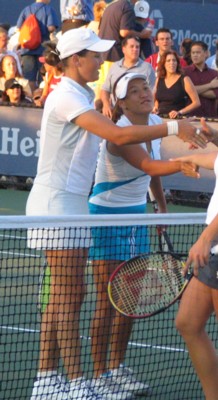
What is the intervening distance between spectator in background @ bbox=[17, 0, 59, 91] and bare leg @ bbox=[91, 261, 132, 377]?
40.8 feet

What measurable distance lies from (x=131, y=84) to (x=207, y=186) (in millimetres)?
7858

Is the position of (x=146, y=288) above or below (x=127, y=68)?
below

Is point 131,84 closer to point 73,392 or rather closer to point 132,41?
point 73,392

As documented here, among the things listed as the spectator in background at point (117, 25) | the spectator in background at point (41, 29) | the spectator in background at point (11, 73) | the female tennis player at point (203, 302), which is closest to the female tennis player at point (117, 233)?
the female tennis player at point (203, 302)

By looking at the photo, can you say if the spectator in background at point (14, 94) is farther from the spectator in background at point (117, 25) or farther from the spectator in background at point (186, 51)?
the spectator in background at point (186, 51)

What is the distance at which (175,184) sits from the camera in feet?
48.0

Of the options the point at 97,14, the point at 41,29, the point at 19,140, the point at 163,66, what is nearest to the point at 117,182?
the point at 163,66

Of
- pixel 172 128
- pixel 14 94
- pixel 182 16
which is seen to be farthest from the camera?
pixel 182 16

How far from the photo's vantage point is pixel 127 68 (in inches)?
582

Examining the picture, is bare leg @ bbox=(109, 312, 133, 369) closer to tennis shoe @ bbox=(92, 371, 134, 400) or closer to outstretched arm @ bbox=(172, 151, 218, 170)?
tennis shoe @ bbox=(92, 371, 134, 400)

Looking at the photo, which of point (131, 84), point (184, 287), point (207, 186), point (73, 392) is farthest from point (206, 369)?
point (207, 186)

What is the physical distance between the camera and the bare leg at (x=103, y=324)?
21.6 feet

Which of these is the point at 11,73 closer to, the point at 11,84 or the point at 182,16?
the point at 11,84

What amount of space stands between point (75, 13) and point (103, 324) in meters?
11.3
